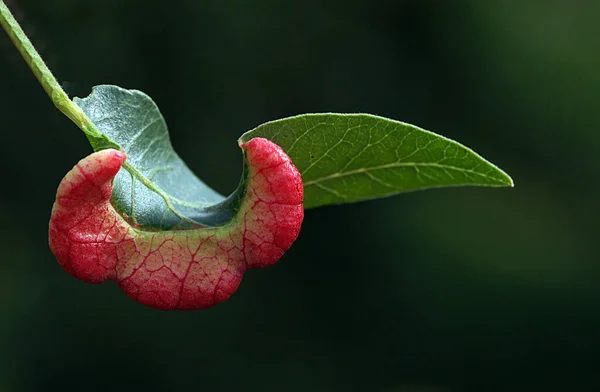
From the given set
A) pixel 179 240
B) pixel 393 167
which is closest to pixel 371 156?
pixel 393 167

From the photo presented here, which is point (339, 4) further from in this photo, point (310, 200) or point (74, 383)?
point (310, 200)

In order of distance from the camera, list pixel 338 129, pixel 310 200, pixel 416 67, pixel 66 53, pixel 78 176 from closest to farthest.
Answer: pixel 78 176
pixel 338 129
pixel 310 200
pixel 66 53
pixel 416 67

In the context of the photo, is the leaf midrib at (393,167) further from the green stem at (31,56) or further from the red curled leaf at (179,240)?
the green stem at (31,56)

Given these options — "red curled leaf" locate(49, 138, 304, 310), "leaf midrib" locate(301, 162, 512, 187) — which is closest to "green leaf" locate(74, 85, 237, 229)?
"red curled leaf" locate(49, 138, 304, 310)

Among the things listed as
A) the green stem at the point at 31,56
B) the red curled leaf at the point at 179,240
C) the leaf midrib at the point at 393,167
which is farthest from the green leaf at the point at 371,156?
the green stem at the point at 31,56

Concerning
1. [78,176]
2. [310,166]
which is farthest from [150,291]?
[310,166]

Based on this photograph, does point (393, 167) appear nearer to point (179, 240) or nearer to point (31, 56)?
point (179, 240)

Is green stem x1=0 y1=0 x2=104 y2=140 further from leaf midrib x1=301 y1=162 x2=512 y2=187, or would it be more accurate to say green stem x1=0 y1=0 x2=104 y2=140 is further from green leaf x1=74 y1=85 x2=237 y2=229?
leaf midrib x1=301 y1=162 x2=512 y2=187

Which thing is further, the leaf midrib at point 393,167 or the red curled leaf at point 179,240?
the leaf midrib at point 393,167
